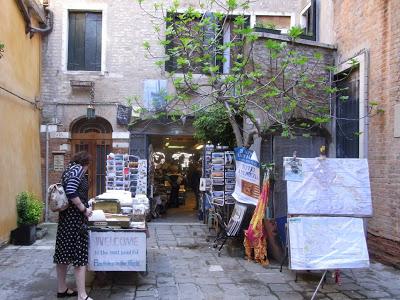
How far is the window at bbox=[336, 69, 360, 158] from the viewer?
9.35 meters

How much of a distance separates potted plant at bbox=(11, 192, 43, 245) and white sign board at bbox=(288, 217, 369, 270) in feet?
19.2

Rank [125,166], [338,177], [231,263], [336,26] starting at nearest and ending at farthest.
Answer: [338,177]
[231,263]
[336,26]
[125,166]

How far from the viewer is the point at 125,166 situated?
12.7 meters

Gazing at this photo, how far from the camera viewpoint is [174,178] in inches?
674

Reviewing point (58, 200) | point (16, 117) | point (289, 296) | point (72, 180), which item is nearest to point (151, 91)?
point (16, 117)

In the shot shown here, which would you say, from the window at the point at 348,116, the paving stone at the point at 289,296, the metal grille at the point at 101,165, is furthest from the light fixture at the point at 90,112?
the paving stone at the point at 289,296

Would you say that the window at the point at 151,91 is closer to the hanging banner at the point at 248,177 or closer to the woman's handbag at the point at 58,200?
the hanging banner at the point at 248,177

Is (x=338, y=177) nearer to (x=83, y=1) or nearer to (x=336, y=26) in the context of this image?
(x=336, y=26)

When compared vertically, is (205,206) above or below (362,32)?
below

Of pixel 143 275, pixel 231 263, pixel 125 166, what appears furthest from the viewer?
pixel 125 166

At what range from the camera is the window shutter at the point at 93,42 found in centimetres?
1345

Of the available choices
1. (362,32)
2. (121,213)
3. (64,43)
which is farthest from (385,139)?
(64,43)

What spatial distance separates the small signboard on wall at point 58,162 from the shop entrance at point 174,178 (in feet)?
7.99

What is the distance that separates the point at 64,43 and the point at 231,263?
822 cm
